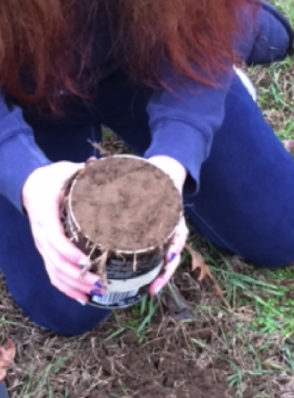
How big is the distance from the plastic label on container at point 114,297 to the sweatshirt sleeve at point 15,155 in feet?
0.72

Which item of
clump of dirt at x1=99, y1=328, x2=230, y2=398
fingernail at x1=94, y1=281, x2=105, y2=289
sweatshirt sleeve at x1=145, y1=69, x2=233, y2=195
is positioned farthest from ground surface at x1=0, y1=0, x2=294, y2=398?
fingernail at x1=94, y1=281, x2=105, y2=289

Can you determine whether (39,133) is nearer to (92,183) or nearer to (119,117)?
(119,117)

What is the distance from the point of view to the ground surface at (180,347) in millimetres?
1501

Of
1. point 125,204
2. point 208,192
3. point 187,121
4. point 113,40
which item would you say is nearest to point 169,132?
point 187,121

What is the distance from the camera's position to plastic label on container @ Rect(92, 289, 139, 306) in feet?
3.43

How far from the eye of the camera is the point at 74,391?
4.90ft

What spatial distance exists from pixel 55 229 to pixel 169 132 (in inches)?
13.3

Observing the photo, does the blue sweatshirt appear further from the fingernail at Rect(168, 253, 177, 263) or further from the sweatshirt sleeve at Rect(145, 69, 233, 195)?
the fingernail at Rect(168, 253, 177, 263)

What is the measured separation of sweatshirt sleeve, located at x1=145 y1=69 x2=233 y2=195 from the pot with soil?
0.74ft

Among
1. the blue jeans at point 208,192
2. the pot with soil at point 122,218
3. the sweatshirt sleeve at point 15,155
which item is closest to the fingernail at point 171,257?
the pot with soil at point 122,218

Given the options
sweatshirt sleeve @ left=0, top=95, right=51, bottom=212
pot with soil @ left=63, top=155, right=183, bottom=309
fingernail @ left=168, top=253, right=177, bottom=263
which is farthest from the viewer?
sweatshirt sleeve @ left=0, top=95, right=51, bottom=212

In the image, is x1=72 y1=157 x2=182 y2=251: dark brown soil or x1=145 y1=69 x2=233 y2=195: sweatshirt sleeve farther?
x1=145 y1=69 x2=233 y2=195: sweatshirt sleeve

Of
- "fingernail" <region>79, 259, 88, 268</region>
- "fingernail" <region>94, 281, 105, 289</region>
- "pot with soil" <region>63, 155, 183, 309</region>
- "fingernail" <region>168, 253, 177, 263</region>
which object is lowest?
"fingernail" <region>94, 281, 105, 289</region>

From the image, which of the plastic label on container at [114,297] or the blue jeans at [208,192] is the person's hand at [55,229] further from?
the blue jeans at [208,192]
